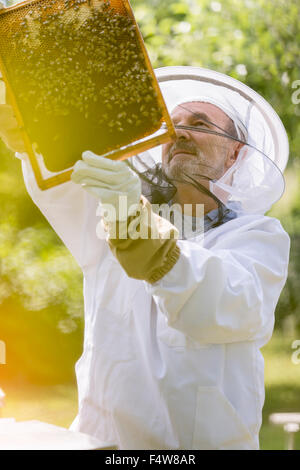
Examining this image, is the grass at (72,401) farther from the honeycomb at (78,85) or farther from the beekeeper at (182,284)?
the honeycomb at (78,85)

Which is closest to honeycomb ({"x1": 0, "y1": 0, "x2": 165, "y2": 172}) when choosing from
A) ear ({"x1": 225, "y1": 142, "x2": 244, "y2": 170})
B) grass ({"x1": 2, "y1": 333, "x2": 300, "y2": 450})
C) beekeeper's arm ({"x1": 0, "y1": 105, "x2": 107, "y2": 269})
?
beekeeper's arm ({"x1": 0, "y1": 105, "x2": 107, "y2": 269})

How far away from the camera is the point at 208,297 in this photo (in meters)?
1.71

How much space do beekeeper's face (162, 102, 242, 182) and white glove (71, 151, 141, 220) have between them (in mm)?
742

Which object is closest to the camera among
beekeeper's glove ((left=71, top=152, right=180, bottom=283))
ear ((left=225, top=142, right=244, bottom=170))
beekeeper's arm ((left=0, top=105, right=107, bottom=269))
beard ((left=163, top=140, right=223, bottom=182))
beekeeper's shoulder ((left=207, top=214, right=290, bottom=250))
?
beekeeper's glove ((left=71, top=152, right=180, bottom=283))

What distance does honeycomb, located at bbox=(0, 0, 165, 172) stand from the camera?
5.64 ft

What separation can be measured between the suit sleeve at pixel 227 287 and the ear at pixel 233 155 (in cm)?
52

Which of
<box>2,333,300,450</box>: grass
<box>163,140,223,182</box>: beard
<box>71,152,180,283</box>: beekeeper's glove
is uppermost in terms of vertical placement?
<box>163,140,223,182</box>: beard

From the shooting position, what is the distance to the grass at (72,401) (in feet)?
23.5

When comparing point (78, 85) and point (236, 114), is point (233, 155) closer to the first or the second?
point (236, 114)

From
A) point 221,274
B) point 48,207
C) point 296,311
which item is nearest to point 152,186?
Answer: point 48,207
